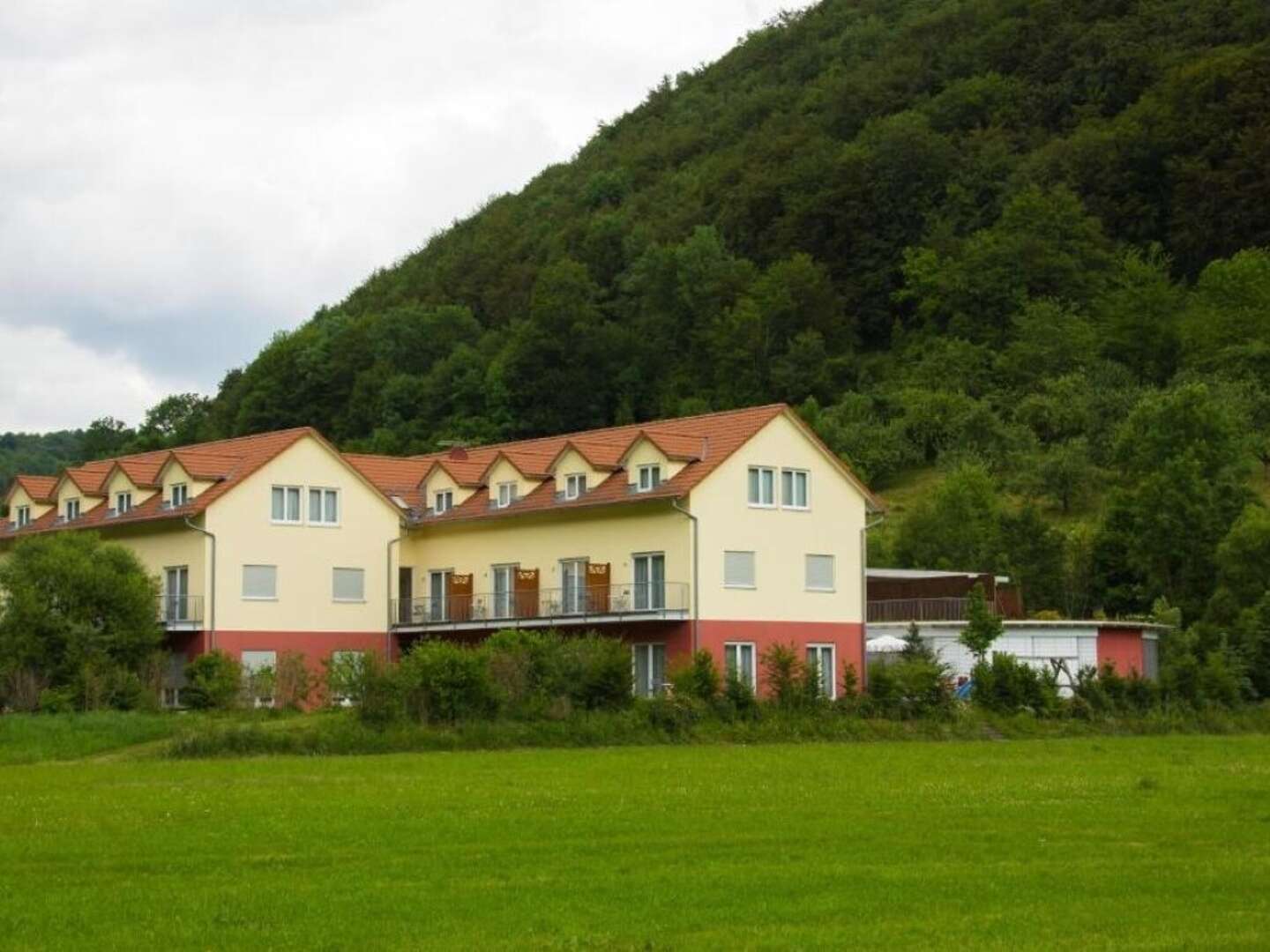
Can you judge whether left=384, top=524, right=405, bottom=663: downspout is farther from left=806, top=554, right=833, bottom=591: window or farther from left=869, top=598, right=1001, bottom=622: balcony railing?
left=869, top=598, right=1001, bottom=622: balcony railing

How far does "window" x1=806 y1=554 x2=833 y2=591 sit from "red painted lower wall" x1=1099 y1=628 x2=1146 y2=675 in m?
8.86

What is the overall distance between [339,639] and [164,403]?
97.0m

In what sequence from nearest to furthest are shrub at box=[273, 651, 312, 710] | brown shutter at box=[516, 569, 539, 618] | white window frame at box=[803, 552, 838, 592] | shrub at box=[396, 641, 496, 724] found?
shrub at box=[396, 641, 496, 724]
shrub at box=[273, 651, 312, 710]
white window frame at box=[803, 552, 838, 592]
brown shutter at box=[516, 569, 539, 618]

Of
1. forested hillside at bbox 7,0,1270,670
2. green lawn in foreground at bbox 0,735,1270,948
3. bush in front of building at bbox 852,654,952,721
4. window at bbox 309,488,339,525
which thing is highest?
forested hillside at bbox 7,0,1270,670

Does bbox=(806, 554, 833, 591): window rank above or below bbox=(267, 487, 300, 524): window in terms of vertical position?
below

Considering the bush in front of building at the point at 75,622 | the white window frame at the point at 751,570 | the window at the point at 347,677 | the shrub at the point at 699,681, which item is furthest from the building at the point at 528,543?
the window at the point at 347,677

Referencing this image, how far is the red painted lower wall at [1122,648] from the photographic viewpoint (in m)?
67.2

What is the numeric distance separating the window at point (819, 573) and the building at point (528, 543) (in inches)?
2.3

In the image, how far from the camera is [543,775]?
34.8m

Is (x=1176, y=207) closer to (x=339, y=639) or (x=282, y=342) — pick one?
(x=282, y=342)

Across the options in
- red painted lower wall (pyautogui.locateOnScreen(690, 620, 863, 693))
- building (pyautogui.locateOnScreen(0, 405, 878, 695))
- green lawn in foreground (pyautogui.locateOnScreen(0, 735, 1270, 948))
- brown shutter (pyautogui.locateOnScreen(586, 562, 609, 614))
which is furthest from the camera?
brown shutter (pyautogui.locateOnScreen(586, 562, 609, 614))

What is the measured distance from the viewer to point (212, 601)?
215ft

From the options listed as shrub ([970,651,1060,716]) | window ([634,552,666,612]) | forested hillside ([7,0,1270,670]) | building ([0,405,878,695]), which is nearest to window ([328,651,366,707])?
shrub ([970,651,1060,716])

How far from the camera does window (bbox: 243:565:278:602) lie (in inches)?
2616
